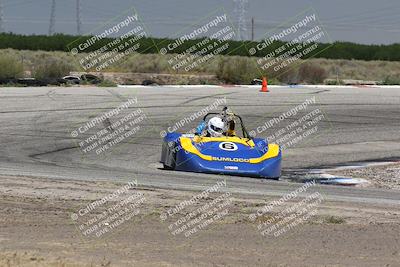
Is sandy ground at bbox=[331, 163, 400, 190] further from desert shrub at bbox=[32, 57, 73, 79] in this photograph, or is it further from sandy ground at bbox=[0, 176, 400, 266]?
desert shrub at bbox=[32, 57, 73, 79]

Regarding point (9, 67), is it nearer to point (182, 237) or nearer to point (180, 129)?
point (180, 129)

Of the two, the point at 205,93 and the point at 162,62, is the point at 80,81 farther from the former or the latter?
the point at 162,62

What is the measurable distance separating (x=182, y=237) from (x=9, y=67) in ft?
105

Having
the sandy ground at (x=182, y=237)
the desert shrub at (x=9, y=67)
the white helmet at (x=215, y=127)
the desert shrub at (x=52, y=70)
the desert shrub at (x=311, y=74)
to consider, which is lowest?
the desert shrub at (x=311, y=74)

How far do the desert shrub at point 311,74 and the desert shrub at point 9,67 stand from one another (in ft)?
50.2

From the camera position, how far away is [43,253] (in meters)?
7.44

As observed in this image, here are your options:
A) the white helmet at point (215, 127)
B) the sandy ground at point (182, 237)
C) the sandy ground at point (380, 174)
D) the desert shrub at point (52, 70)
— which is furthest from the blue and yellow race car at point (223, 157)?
the desert shrub at point (52, 70)

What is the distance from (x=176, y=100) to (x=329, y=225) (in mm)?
17101

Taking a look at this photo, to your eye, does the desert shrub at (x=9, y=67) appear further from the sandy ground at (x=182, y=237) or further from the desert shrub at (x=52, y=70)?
the sandy ground at (x=182, y=237)

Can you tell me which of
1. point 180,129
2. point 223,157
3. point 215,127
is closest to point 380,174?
point 215,127

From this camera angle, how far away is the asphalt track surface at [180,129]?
13.6 metres

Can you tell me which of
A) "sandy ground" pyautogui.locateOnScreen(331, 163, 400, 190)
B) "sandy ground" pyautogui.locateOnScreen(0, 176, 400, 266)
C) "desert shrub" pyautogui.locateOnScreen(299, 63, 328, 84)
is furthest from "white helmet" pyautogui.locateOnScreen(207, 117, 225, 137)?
"desert shrub" pyautogui.locateOnScreen(299, 63, 328, 84)

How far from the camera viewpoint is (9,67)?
39.3 m

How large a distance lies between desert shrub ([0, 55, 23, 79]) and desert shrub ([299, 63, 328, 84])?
15290mm
